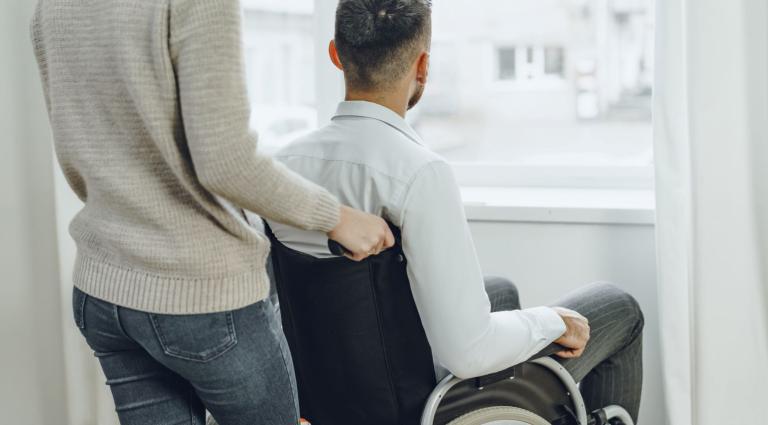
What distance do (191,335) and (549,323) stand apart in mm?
607

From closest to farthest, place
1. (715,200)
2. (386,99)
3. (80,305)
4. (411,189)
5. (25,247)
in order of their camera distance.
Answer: (80,305) < (411,189) < (386,99) < (715,200) < (25,247)

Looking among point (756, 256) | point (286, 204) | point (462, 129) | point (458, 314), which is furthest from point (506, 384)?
point (462, 129)

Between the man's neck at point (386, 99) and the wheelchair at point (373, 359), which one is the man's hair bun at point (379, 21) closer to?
the man's neck at point (386, 99)

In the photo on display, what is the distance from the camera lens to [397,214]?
1195 millimetres

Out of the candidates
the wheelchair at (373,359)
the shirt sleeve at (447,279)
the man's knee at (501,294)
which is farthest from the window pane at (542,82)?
the shirt sleeve at (447,279)

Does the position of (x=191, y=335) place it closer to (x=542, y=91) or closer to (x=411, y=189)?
(x=411, y=189)

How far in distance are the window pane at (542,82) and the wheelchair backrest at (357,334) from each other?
3.74 ft

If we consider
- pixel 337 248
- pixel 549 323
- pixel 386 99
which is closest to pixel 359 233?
pixel 337 248

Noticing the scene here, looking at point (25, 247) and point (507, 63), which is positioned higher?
point (507, 63)

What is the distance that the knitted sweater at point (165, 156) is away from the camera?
93 cm

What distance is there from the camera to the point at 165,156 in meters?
0.97

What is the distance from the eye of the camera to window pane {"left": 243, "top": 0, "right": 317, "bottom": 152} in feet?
8.13

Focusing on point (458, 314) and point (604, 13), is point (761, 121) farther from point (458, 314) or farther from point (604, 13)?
point (458, 314)

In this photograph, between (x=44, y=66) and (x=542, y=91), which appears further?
(x=542, y=91)
